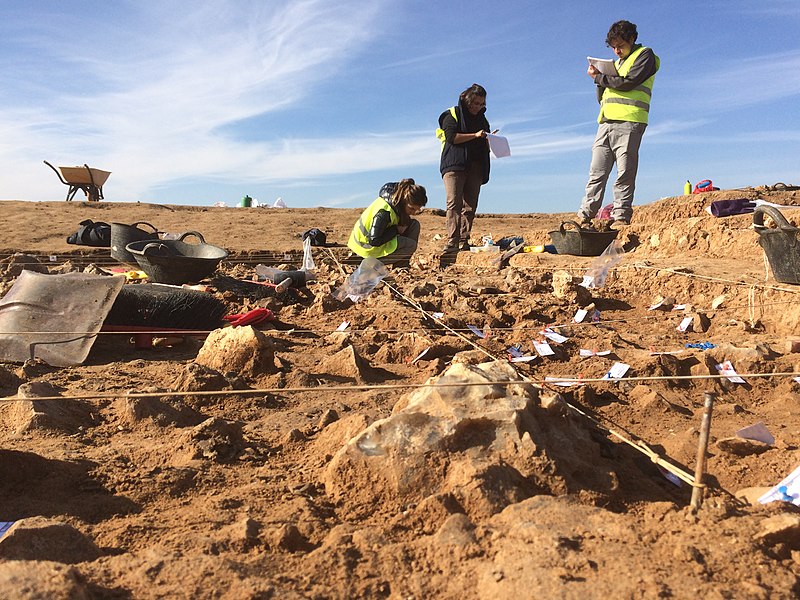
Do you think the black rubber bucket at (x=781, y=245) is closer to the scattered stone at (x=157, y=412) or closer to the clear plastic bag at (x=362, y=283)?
the clear plastic bag at (x=362, y=283)

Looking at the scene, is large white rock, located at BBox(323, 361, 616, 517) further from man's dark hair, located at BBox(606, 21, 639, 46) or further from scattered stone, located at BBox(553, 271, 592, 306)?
man's dark hair, located at BBox(606, 21, 639, 46)

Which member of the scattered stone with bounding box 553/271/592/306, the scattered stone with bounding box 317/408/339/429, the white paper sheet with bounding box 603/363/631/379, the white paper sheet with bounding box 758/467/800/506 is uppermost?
the scattered stone with bounding box 553/271/592/306

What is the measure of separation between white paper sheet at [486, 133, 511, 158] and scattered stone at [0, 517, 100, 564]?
22.4ft

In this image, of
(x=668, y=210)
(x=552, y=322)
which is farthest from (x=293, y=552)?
(x=668, y=210)

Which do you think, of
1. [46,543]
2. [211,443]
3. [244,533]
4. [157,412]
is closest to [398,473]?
[244,533]

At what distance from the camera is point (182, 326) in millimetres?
4414

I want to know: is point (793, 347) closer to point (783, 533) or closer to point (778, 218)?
point (778, 218)

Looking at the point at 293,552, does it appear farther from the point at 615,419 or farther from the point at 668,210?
the point at 668,210

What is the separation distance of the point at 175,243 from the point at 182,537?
542 cm

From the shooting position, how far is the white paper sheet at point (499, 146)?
25.1 feet

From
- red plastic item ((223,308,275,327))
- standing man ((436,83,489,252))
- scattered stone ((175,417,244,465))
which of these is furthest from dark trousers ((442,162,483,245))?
scattered stone ((175,417,244,465))

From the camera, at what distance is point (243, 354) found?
3.47m

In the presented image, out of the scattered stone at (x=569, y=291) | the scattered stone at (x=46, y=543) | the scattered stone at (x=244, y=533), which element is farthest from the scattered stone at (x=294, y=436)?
the scattered stone at (x=569, y=291)

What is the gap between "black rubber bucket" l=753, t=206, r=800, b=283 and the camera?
4520mm
